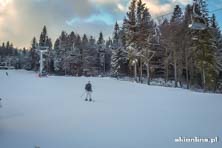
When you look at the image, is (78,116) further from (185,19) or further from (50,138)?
(185,19)

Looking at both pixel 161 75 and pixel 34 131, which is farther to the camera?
pixel 161 75

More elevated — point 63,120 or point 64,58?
point 64,58

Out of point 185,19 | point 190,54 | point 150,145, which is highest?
point 185,19

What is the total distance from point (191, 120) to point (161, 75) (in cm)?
5729

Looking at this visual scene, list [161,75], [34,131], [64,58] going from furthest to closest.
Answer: [64,58] → [161,75] → [34,131]

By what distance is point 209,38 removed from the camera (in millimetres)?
45969

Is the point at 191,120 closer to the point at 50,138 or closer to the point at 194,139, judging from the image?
the point at 194,139

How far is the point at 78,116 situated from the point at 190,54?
37.1 m

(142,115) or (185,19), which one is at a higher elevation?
(185,19)

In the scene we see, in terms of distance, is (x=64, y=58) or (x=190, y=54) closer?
(x=190, y=54)

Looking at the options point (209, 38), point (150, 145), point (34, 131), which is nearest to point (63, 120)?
point (34, 131)

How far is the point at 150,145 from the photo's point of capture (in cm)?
1030

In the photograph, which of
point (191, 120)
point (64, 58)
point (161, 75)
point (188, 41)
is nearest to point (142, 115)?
point (191, 120)

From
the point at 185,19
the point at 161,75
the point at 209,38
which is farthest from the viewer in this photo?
the point at 161,75
